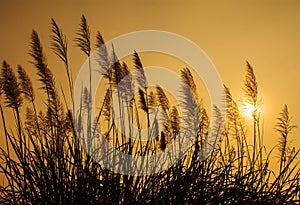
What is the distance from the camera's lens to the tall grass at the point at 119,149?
4324mm

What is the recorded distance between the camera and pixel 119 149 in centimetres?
474

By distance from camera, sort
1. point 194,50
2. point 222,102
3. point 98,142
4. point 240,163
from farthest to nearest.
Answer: point 194,50
point 222,102
point 240,163
point 98,142

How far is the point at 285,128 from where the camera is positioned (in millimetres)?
5805

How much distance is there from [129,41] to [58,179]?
1810mm

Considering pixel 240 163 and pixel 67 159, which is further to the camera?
pixel 240 163

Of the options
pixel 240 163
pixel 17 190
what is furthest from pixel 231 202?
pixel 17 190

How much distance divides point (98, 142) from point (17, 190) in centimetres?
74

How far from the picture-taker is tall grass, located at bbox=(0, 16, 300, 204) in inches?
170

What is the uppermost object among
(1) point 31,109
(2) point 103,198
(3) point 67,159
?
(1) point 31,109

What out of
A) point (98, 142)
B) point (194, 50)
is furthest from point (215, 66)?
point (98, 142)

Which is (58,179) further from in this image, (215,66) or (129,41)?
(215,66)

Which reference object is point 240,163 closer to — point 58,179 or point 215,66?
point 215,66

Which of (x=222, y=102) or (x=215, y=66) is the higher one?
(x=215, y=66)

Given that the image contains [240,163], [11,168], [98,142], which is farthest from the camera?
[240,163]
